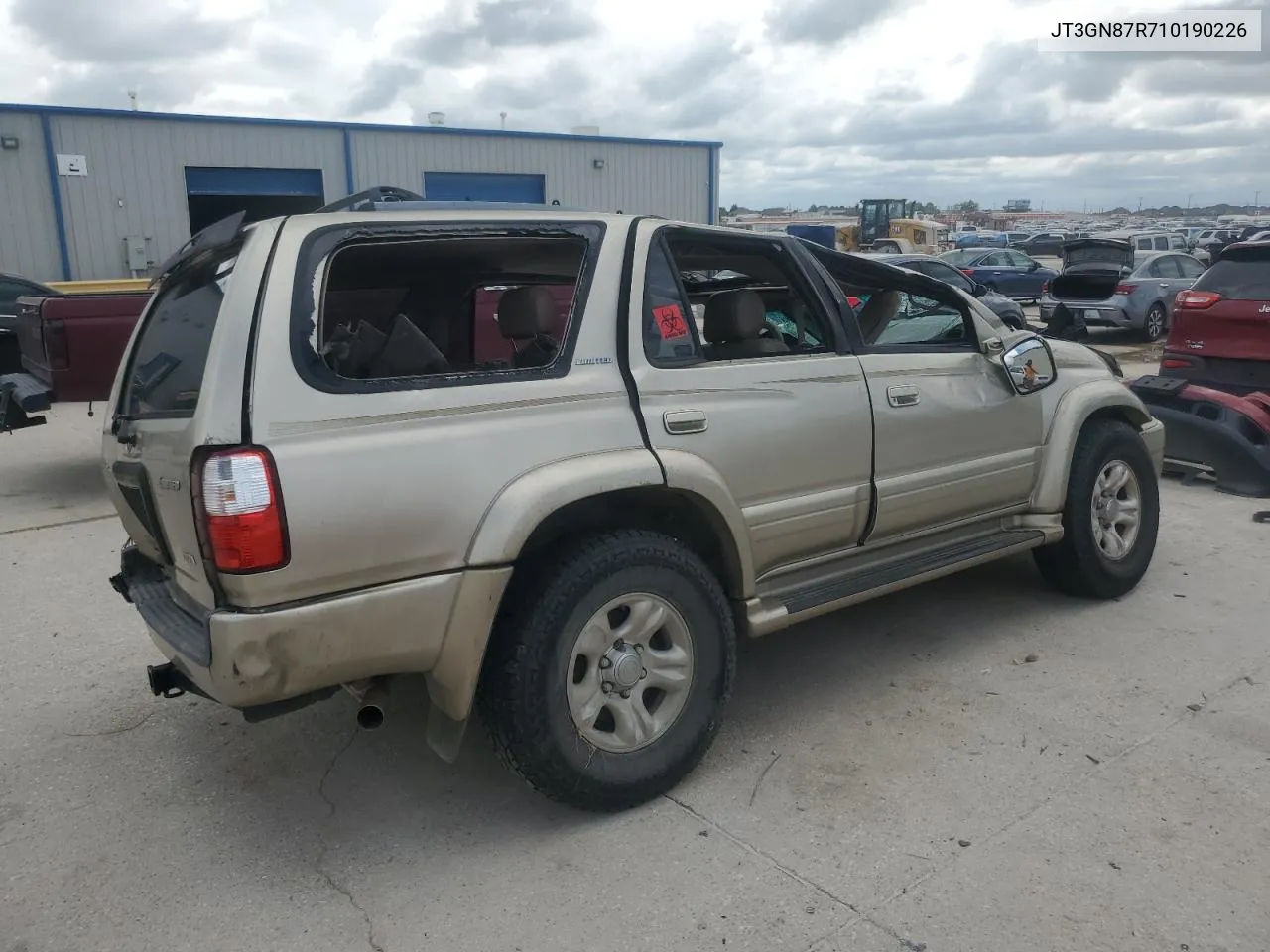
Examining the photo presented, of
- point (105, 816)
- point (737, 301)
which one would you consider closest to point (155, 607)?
point (105, 816)

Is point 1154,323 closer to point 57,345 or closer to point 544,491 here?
point 57,345

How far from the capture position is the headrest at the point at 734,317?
3709 mm

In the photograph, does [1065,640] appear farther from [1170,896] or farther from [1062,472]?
[1170,896]

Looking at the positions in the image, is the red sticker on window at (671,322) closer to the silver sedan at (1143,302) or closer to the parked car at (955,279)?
the parked car at (955,279)

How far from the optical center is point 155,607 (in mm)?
3137

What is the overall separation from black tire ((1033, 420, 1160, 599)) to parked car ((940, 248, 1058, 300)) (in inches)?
865

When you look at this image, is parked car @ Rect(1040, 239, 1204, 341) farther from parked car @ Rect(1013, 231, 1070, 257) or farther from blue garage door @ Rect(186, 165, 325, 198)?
parked car @ Rect(1013, 231, 1070, 257)

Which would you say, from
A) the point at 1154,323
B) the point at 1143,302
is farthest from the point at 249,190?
the point at 1154,323

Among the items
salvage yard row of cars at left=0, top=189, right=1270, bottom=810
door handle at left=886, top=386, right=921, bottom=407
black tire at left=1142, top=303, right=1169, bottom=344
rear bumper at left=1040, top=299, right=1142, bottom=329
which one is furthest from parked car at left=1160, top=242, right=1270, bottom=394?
black tire at left=1142, top=303, right=1169, bottom=344

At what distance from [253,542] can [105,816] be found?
1.38 metres

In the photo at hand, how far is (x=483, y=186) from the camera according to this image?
79.0 feet

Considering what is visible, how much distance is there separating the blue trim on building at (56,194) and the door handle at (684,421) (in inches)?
777

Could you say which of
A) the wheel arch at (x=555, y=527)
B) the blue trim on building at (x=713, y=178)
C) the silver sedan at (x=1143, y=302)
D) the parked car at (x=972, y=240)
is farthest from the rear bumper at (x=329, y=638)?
the parked car at (x=972, y=240)

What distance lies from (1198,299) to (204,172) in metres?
18.8
